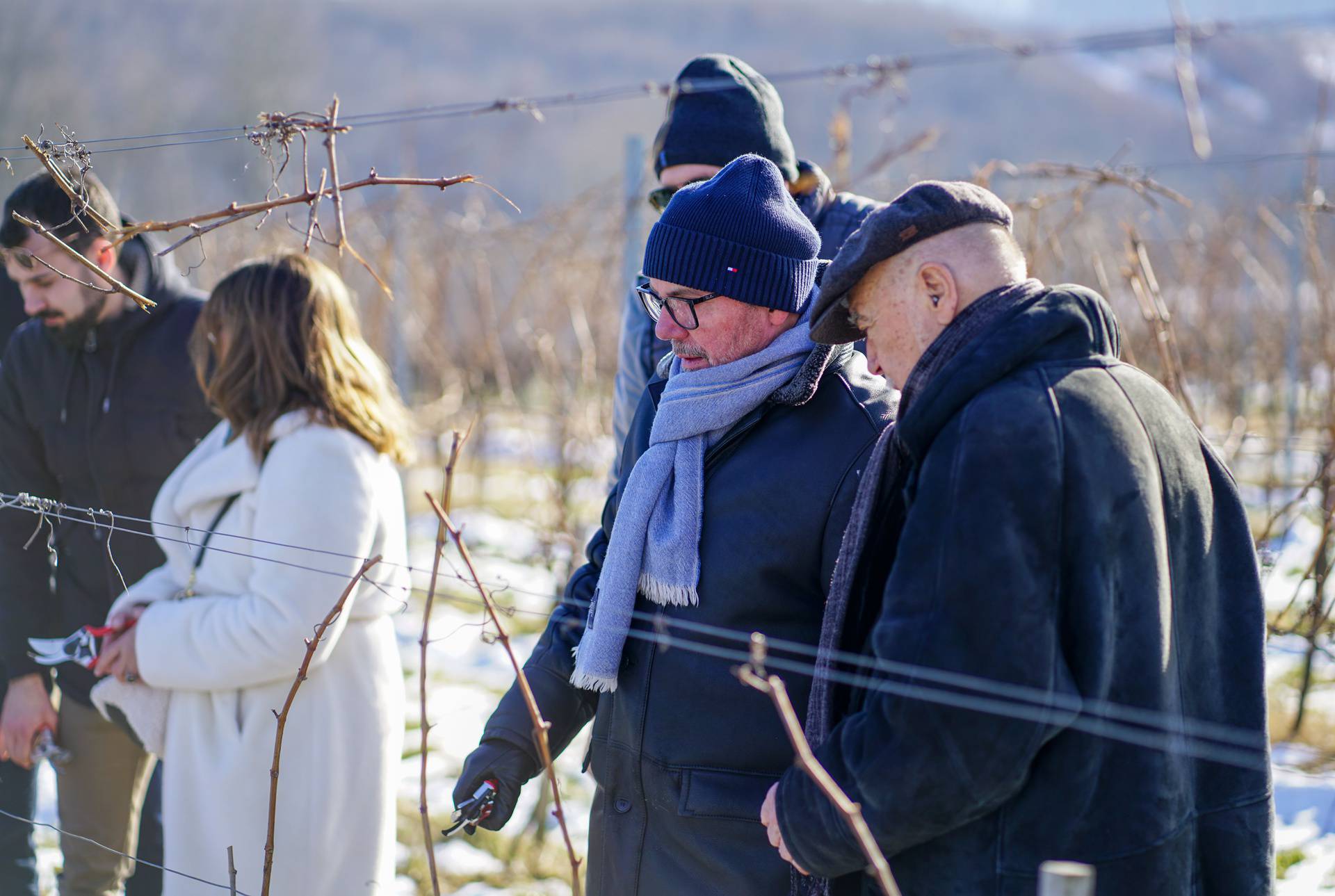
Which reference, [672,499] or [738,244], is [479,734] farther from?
[738,244]

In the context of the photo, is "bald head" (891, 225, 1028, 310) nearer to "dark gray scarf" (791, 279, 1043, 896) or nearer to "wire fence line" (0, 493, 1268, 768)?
"dark gray scarf" (791, 279, 1043, 896)

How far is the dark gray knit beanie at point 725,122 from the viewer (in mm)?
2412

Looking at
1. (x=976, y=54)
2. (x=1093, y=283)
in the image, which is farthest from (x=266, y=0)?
(x=976, y=54)

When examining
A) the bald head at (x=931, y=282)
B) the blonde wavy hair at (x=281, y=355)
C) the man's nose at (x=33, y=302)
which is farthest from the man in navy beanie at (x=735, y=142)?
the man's nose at (x=33, y=302)

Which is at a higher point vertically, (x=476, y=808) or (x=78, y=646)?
(x=78, y=646)

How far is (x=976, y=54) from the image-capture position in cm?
335

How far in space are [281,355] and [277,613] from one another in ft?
1.63

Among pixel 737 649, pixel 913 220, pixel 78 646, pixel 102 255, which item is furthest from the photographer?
pixel 78 646

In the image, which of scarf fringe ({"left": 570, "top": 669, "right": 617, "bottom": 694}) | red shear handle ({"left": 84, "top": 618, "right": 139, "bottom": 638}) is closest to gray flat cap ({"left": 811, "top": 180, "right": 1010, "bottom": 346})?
scarf fringe ({"left": 570, "top": 669, "right": 617, "bottom": 694})

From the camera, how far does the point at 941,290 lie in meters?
1.32

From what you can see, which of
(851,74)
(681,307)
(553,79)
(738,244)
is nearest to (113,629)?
(681,307)

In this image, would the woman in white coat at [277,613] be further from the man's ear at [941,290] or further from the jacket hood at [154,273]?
the man's ear at [941,290]

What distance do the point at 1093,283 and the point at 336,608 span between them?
1163 cm

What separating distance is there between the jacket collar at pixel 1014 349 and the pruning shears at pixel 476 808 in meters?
0.90
